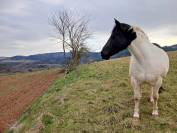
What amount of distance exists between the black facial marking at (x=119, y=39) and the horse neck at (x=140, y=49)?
9.6 inches

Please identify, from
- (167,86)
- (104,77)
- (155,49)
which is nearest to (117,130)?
(155,49)

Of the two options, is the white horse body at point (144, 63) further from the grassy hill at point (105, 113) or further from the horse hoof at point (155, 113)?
the grassy hill at point (105, 113)

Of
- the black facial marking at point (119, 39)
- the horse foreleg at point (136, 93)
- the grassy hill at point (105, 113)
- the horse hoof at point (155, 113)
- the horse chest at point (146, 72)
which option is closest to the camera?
the black facial marking at point (119, 39)

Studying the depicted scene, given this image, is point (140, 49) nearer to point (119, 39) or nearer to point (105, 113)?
point (119, 39)

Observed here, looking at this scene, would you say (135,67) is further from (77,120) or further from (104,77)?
(104,77)

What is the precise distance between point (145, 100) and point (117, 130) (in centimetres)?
308

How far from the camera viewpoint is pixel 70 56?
52.4m

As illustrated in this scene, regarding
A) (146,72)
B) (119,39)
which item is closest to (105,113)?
(146,72)

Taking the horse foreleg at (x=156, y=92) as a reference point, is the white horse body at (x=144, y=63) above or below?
above

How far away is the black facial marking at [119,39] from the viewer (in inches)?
388

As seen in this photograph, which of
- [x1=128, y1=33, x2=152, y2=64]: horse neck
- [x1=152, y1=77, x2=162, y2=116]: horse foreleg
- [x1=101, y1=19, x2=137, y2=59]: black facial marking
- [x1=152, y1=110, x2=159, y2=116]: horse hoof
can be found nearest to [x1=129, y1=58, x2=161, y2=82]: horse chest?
[x1=128, y1=33, x2=152, y2=64]: horse neck

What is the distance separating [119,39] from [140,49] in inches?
34.4

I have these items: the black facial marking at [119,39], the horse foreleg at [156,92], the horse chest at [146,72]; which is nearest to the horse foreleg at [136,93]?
the horse chest at [146,72]

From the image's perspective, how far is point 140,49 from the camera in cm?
1030
